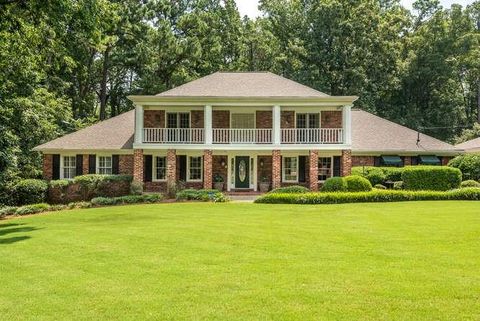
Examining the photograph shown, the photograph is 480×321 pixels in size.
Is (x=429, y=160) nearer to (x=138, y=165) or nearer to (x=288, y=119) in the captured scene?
(x=288, y=119)

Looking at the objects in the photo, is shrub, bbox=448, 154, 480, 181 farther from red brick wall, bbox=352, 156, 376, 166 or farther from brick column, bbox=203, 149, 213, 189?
brick column, bbox=203, 149, 213, 189

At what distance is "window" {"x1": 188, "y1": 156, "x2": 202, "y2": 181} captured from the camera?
28998 mm

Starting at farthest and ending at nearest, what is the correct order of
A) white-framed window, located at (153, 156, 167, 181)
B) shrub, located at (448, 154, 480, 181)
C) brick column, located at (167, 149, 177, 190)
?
white-framed window, located at (153, 156, 167, 181)
shrub, located at (448, 154, 480, 181)
brick column, located at (167, 149, 177, 190)

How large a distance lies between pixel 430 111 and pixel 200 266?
44.3 m

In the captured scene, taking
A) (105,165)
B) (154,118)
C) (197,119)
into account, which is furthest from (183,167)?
(105,165)

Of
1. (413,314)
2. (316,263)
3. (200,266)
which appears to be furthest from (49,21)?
(413,314)

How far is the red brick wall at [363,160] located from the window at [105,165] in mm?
14905

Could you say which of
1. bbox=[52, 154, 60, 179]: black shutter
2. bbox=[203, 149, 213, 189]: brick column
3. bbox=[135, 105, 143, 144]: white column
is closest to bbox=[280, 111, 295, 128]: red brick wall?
bbox=[203, 149, 213, 189]: brick column

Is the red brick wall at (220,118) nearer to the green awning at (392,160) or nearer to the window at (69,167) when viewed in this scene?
the window at (69,167)

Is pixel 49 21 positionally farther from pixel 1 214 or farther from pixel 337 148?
pixel 337 148

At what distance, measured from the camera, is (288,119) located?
94.4 feet

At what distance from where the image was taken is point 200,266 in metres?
8.50

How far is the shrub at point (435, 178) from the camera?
24.1m

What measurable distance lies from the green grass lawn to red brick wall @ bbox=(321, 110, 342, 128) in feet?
46.9
